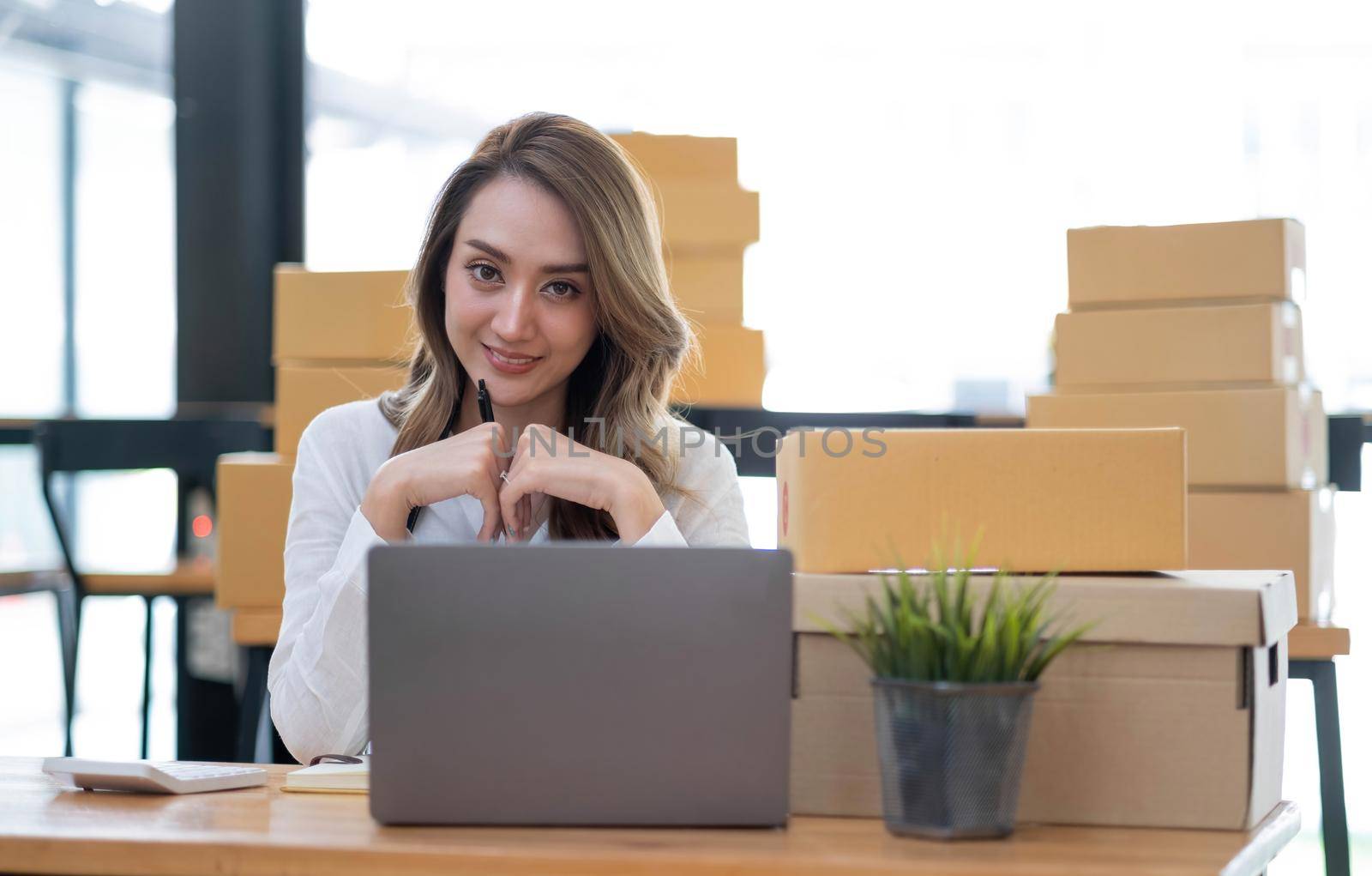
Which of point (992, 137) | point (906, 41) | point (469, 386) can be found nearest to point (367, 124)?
point (906, 41)

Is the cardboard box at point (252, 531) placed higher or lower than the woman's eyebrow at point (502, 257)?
lower

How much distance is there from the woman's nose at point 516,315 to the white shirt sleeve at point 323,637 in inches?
11.1

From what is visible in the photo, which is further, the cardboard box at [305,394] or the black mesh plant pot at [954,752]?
the cardboard box at [305,394]

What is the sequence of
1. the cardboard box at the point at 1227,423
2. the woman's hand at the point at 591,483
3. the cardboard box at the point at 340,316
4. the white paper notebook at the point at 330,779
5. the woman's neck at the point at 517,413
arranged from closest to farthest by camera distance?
the white paper notebook at the point at 330,779 → the woman's hand at the point at 591,483 → the woman's neck at the point at 517,413 → the cardboard box at the point at 1227,423 → the cardboard box at the point at 340,316

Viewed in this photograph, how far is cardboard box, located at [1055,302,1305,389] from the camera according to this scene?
6.86ft

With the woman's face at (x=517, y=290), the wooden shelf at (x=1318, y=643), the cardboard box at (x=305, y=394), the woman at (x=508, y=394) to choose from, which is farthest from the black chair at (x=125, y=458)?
the wooden shelf at (x=1318, y=643)

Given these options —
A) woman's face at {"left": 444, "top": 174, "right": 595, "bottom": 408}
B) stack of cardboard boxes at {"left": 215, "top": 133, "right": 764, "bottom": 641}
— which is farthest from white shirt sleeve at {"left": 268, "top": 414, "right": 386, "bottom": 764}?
stack of cardboard boxes at {"left": 215, "top": 133, "right": 764, "bottom": 641}

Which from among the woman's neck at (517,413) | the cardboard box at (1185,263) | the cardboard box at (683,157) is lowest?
the woman's neck at (517,413)

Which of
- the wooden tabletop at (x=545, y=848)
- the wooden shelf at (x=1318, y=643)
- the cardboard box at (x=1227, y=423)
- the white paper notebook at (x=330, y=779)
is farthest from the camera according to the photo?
the cardboard box at (x=1227, y=423)

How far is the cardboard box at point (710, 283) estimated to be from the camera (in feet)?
8.00

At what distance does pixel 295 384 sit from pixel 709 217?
2.55ft

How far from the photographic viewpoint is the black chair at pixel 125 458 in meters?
2.69

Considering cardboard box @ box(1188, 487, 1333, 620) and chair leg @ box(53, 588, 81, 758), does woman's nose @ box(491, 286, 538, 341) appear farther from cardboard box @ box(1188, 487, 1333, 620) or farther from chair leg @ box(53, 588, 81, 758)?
chair leg @ box(53, 588, 81, 758)

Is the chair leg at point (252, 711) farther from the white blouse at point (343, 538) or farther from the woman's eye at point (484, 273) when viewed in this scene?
the woman's eye at point (484, 273)
